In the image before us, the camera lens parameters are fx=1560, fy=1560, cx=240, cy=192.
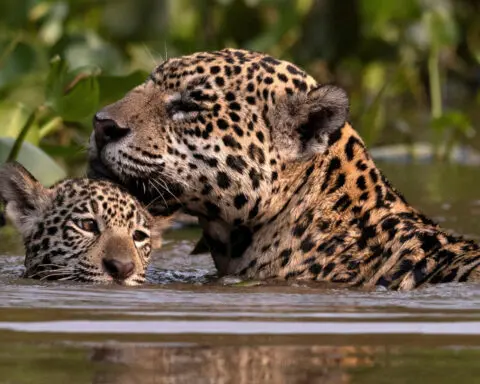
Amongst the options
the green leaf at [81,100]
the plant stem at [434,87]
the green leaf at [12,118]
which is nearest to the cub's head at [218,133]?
the green leaf at [81,100]

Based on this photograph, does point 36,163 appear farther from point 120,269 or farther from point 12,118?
point 120,269

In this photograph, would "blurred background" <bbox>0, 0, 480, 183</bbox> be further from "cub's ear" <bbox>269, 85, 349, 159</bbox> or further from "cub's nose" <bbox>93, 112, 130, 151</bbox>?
"cub's ear" <bbox>269, 85, 349, 159</bbox>

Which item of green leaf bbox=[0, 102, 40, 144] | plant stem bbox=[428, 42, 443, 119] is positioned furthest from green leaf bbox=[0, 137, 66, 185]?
plant stem bbox=[428, 42, 443, 119]

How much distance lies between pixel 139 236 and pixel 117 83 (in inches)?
108

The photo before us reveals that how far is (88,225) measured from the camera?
331 inches

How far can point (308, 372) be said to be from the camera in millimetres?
5406

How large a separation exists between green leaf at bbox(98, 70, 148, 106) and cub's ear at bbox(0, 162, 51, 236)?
2136 mm

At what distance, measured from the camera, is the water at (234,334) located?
211 inches

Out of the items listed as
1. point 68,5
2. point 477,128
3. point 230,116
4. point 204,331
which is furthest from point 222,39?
point 204,331

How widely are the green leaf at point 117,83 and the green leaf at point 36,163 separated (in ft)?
2.81

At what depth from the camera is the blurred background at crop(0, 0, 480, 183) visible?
11.0m

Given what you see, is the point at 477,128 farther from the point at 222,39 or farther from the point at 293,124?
the point at 293,124

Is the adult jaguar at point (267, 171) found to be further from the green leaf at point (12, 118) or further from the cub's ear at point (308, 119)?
the green leaf at point (12, 118)

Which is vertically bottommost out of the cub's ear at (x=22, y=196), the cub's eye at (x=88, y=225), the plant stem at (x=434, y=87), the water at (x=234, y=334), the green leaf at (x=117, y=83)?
the water at (x=234, y=334)
